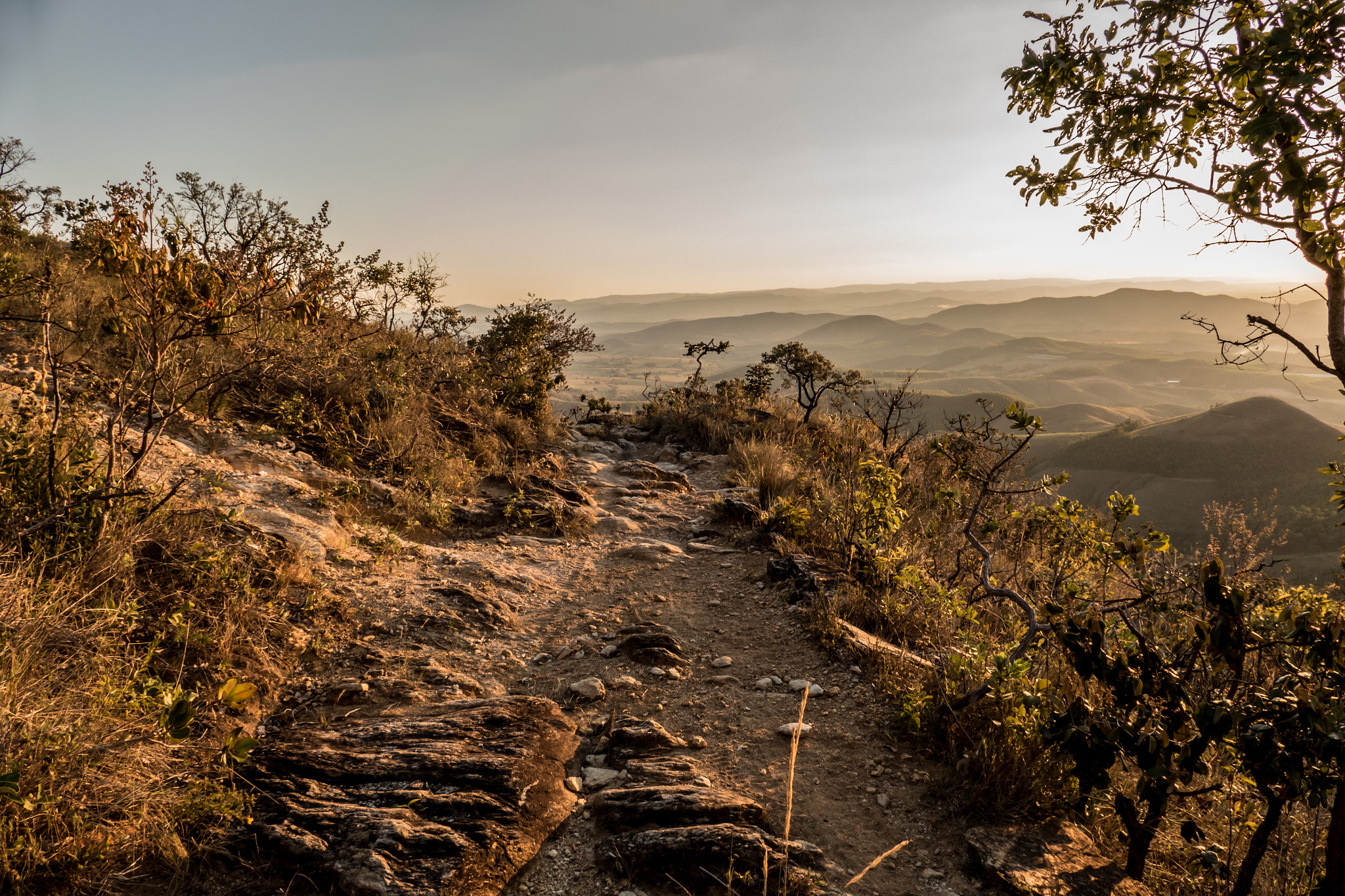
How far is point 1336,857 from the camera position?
7.58ft

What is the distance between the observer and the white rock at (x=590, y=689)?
13.3 ft

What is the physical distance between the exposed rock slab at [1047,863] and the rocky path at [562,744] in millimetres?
145

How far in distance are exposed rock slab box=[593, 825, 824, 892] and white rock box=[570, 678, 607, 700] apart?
1330 mm

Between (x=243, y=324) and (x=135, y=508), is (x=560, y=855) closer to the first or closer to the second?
(x=135, y=508)

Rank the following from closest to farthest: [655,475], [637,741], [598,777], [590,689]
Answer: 1. [598,777]
2. [637,741]
3. [590,689]
4. [655,475]

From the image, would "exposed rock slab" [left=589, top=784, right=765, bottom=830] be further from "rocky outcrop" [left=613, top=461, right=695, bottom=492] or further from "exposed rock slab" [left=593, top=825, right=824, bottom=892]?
"rocky outcrop" [left=613, top=461, right=695, bottom=492]

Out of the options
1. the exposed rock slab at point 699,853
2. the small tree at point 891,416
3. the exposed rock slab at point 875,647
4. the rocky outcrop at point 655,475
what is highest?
the small tree at point 891,416

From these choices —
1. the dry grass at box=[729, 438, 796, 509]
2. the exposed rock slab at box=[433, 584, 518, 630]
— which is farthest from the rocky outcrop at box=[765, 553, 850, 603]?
the exposed rock slab at box=[433, 584, 518, 630]

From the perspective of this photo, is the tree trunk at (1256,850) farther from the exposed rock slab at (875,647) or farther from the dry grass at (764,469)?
the dry grass at (764,469)

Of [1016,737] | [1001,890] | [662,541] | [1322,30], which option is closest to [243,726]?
[1001,890]

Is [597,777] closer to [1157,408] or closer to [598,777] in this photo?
[598,777]

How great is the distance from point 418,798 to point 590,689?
60.6 inches

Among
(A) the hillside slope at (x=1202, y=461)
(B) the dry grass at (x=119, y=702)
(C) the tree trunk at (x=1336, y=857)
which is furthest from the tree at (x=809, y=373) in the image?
(A) the hillside slope at (x=1202, y=461)

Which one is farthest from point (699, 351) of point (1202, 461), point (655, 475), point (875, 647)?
point (1202, 461)
